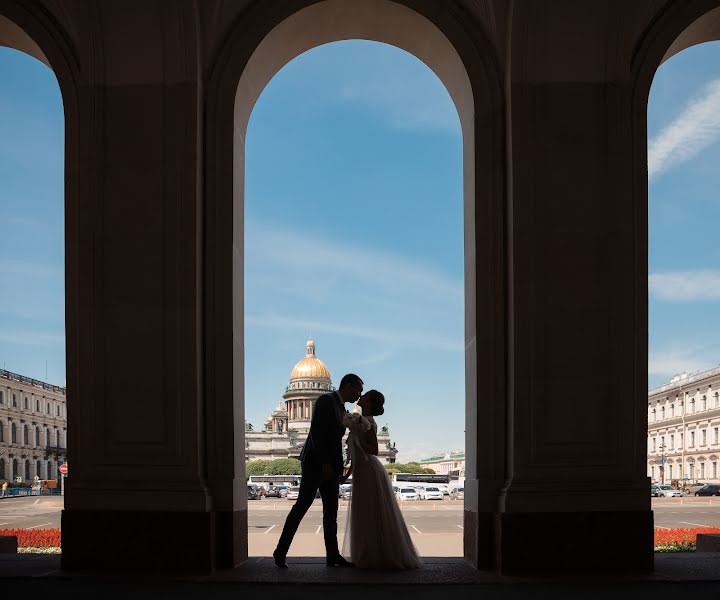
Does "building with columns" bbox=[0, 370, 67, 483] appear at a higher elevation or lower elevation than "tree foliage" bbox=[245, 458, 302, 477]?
higher

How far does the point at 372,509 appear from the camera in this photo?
7988 millimetres

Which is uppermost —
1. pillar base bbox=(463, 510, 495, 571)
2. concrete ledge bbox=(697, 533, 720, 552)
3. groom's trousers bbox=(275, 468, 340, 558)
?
groom's trousers bbox=(275, 468, 340, 558)

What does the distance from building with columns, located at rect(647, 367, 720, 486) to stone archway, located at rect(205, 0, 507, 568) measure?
221 ft

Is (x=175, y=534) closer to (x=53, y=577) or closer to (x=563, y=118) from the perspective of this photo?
(x=53, y=577)

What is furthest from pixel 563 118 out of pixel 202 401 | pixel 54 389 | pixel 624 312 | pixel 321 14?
pixel 54 389

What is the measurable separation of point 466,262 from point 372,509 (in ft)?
8.75

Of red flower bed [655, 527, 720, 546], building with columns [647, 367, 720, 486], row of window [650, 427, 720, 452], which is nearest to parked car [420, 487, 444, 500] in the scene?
building with columns [647, 367, 720, 486]

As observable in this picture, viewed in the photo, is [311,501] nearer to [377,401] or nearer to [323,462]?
[323,462]

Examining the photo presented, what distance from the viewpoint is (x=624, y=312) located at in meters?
7.93

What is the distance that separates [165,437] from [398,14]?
481 cm

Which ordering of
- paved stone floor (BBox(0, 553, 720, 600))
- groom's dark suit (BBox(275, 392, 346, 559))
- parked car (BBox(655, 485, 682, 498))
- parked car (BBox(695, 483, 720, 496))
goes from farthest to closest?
parked car (BBox(695, 483, 720, 496)) → parked car (BBox(655, 485, 682, 498)) → groom's dark suit (BBox(275, 392, 346, 559)) → paved stone floor (BBox(0, 553, 720, 600))

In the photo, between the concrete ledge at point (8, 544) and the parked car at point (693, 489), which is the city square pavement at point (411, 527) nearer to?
the concrete ledge at point (8, 544)

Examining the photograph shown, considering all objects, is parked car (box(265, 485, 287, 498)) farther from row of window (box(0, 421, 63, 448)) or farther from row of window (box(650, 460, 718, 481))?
row of window (box(650, 460, 718, 481))

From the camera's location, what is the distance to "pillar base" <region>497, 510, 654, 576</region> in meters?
7.56
